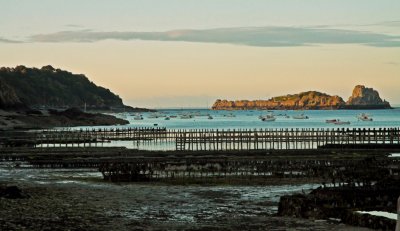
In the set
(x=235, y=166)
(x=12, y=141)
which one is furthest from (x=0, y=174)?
(x=12, y=141)

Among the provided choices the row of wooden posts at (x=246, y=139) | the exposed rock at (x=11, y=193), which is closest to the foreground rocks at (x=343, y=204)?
the exposed rock at (x=11, y=193)

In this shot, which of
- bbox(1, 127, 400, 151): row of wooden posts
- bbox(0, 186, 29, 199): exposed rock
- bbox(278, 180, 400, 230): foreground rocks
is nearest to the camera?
bbox(278, 180, 400, 230): foreground rocks

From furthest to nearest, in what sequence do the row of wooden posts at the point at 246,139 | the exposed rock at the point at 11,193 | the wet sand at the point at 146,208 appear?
the row of wooden posts at the point at 246,139
the exposed rock at the point at 11,193
the wet sand at the point at 146,208

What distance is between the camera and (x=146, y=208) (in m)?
36.1

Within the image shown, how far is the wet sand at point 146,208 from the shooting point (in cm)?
3022

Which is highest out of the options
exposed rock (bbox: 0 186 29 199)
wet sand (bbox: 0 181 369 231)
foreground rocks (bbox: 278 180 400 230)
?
foreground rocks (bbox: 278 180 400 230)

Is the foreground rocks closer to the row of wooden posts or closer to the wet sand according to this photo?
the wet sand

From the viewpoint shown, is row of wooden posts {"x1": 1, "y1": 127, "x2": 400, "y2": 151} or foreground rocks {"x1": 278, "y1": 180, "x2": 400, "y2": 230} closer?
foreground rocks {"x1": 278, "y1": 180, "x2": 400, "y2": 230}

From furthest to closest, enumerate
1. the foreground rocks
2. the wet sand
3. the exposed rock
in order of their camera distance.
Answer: the exposed rock → the wet sand → the foreground rocks

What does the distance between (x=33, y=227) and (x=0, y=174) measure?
2741cm

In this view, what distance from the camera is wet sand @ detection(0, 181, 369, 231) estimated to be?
99.1ft

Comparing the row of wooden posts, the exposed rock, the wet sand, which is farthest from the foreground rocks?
the row of wooden posts

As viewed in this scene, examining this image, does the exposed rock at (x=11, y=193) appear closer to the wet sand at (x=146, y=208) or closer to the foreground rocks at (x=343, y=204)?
the wet sand at (x=146, y=208)

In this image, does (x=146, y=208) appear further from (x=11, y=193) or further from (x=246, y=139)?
(x=246, y=139)
